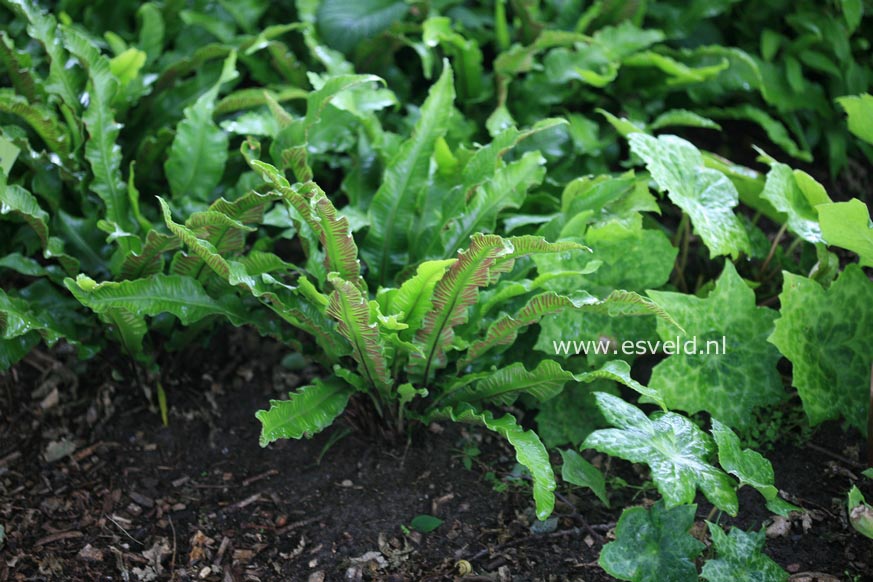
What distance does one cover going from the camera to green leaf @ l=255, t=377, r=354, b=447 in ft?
6.66

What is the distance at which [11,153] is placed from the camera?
7.76ft

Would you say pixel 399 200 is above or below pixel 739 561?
above

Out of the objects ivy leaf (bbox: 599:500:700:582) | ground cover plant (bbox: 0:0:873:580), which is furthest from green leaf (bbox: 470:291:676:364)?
ivy leaf (bbox: 599:500:700:582)

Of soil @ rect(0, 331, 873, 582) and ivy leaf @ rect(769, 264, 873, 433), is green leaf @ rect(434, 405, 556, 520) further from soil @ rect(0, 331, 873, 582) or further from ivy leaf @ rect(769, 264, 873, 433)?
ivy leaf @ rect(769, 264, 873, 433)

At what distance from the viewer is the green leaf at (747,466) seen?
6.32 feet

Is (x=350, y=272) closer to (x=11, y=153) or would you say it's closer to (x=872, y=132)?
(x=11, y=153)

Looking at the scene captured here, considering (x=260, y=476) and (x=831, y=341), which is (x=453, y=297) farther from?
(x=831, y=341)

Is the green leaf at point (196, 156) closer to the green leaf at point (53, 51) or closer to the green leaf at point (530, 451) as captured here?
the green leaf at point (53, 51)

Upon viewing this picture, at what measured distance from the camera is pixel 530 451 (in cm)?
201

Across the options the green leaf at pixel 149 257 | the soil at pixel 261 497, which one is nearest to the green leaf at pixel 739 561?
the soil at pixel 261 497

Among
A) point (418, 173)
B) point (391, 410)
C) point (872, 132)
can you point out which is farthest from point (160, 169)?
point (872, 132)

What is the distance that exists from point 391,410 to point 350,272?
0.41m

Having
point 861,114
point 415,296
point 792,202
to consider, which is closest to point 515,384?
point 415,296

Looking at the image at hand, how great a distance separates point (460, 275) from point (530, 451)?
45 centimetres
